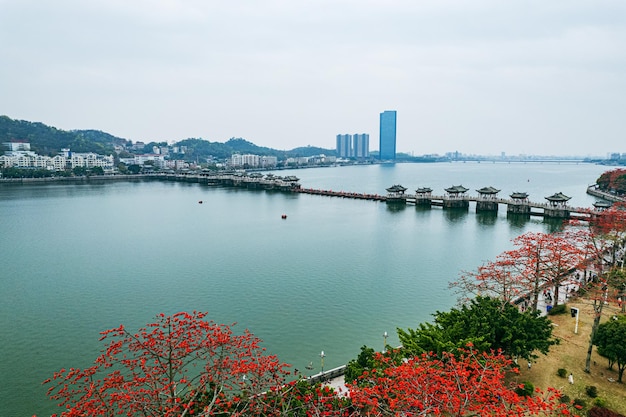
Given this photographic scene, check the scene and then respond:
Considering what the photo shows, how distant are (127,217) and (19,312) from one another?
30.7 m

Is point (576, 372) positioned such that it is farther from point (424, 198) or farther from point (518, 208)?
point (424, 198)

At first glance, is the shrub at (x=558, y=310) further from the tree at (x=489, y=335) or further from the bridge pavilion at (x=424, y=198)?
the bridge pavilion at (x=424, y=198)

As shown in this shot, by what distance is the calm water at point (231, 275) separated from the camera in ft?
57.0

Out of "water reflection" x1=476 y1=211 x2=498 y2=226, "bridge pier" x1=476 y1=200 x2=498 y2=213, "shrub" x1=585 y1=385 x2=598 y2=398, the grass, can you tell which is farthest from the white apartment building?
"shrub" x1=585 y1=385 x2=598 y2=398

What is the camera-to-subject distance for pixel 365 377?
1087 centimetres

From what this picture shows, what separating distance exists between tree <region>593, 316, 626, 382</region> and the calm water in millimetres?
7571

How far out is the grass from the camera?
12.2m

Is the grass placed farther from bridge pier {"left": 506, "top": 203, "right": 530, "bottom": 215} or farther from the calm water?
bridge pier {"left": 506, "top": 203, "right": 530, "bottom": 215}

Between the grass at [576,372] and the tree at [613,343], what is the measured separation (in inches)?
21.6

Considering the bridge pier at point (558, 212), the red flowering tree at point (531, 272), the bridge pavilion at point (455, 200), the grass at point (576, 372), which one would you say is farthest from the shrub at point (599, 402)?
the bridge pavilion at point (455, 200)

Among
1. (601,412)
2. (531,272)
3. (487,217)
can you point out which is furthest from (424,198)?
(601,412)

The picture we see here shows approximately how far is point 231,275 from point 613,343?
803 inches

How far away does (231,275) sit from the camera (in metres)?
26.3

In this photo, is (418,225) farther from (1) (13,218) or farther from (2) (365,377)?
(1) (13,218)
